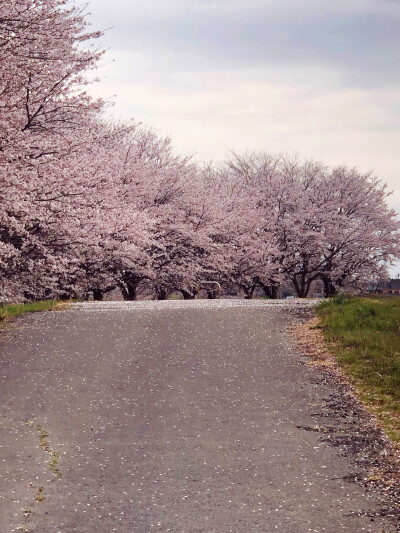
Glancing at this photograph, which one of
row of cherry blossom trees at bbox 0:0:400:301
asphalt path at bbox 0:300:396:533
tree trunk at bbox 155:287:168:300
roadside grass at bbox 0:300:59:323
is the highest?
row of cherry blossom trees at bbox 0:0:400:301

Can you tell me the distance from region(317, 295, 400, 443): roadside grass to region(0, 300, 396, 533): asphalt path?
658 millimetres

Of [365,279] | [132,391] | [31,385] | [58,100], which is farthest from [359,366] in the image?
[365,279]

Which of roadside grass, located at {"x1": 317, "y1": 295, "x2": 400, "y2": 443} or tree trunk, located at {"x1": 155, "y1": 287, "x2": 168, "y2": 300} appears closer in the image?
roadside grass, located at {"x1": 317, "y1": 295, "x2": 400, "y2": 443}

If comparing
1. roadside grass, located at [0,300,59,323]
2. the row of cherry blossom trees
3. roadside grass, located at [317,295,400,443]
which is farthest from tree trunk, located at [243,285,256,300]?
roadside grass, located at [317,295,400,443]

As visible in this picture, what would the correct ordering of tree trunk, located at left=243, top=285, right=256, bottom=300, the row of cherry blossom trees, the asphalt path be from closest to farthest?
the asphalt path < the row of cherry blossom trees < tree trunk, located at left=243, top=285, right=256, bottom=300

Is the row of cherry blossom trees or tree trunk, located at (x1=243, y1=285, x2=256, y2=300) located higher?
the row of cherry blossom trees

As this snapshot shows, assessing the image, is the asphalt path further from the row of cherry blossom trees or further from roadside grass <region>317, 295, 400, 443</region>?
the row of cherry blossom trees

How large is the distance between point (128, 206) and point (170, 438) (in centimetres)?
1961

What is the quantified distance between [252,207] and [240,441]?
112ft

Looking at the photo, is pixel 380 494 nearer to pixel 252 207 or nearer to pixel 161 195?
→ pixel 161 195

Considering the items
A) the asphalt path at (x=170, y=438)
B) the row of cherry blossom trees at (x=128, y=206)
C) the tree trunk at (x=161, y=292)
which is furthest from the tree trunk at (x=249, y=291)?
the asphalt path at (x=170, y=438)

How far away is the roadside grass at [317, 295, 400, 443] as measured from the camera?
9.63m

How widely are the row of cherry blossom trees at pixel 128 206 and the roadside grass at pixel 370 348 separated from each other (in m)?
6.51

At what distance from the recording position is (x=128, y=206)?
88.7 ft
